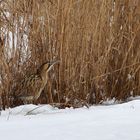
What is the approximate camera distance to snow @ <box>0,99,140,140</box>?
250 centimetres

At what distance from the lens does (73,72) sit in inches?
143

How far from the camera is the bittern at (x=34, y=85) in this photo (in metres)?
3.48

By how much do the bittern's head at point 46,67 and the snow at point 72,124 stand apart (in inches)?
10.2

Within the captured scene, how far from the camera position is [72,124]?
2744 mm

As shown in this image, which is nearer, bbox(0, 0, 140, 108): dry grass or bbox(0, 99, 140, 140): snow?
bbox(0, 99, 140, 140): snow

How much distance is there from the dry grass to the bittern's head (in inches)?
3.6

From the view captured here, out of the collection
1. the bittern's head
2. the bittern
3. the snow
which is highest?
the bittern's head

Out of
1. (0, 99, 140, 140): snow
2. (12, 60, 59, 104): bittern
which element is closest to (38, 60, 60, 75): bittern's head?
(12, 60, 59, 104): bittern

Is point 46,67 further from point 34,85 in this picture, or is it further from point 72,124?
point 72,124

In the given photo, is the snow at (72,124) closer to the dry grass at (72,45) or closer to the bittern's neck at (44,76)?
the bittern's neck at (44,76)

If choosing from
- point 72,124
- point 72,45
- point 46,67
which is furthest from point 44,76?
point 72,124

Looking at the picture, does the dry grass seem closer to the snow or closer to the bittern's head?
the bittern's head

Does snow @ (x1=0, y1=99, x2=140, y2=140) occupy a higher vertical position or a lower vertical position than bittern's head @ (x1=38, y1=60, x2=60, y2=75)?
lower

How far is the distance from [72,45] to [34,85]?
42cm
